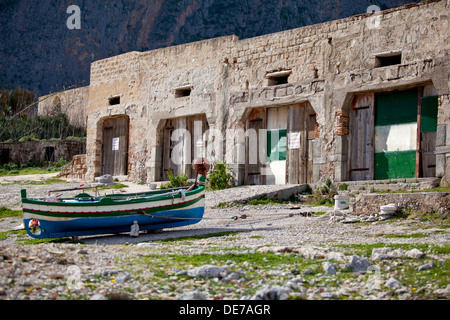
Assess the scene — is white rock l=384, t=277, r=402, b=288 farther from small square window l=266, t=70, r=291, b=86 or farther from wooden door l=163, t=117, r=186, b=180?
wooden door l=163, t=117, r=186, b=180

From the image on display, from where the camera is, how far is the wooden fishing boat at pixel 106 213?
34.3ft

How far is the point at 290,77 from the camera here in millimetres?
16047

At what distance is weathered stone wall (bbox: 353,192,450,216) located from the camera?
33.2 feet

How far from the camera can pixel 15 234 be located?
38.5 ft

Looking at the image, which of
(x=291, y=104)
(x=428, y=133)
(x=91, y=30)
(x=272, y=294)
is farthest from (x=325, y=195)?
(x=91, y=30)

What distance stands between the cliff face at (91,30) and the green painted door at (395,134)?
27.9m

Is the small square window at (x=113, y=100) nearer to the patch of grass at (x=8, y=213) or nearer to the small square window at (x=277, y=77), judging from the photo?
the small square window at (x=277, y=77)

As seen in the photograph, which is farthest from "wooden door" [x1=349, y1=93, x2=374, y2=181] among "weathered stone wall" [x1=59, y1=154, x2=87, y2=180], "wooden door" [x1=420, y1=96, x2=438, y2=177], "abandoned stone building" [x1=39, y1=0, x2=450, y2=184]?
"weathered stone wall" [x1=59, y1=154, x2=87, y2=180]

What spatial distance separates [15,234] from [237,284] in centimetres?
771

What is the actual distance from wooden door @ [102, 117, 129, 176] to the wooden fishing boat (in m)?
9.08

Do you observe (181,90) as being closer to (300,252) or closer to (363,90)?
(363,90)

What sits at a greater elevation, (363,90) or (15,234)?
(363,90)

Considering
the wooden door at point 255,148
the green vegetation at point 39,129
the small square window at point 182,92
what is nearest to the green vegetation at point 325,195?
the wooden door at point 255,148
